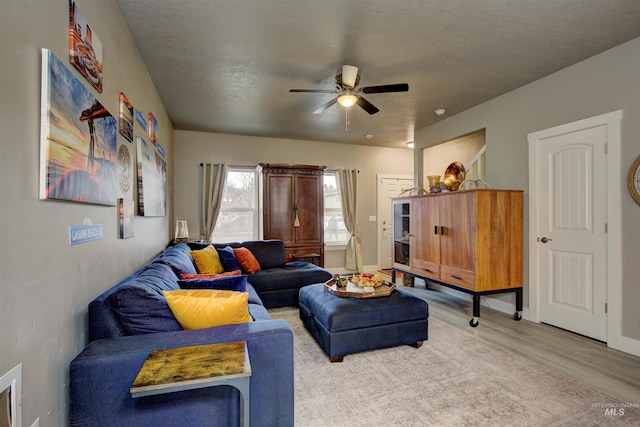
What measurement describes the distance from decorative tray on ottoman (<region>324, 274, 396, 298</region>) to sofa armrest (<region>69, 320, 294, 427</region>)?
1.20 meters

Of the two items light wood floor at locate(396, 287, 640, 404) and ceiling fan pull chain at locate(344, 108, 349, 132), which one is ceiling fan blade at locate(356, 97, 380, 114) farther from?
light wood floor at locate(396, 287, 640, 404)

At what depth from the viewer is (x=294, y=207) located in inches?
211

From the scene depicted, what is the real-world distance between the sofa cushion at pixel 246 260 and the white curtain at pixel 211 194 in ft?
4.75

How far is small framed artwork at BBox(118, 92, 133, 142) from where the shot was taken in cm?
216

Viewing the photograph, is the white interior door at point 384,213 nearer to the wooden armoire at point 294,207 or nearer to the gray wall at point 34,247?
the wooden armoire at point 294,207

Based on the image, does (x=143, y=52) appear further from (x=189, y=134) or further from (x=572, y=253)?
(x=572, y=253)

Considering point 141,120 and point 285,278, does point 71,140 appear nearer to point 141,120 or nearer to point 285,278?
point 141,120

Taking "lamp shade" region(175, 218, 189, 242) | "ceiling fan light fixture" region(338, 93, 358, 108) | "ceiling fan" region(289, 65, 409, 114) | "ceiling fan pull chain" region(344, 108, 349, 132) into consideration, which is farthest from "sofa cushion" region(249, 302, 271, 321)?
"ceiling fan pull chain" region(344, 108, 349, 132)

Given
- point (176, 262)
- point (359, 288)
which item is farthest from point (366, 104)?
point (176, 262)

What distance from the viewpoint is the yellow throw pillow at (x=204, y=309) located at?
5.39ft

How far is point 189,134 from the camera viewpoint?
539cm

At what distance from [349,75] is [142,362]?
8.97ft

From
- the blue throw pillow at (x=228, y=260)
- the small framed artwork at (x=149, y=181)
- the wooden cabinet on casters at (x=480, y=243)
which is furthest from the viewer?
the blue throw pillow at (x=228, y=260)

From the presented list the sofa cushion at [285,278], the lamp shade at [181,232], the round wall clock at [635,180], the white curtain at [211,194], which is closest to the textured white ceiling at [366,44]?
the round wall clock at [635,180]
